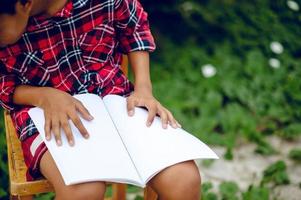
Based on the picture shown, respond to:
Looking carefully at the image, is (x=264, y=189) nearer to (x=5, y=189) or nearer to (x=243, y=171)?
(x=243, y=171)

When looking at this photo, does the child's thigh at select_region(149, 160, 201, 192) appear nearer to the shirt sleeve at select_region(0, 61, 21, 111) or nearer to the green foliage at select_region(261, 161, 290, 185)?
the shirt sleeve at select_region(0, 61, 21, 111)

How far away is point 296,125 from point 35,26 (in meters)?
1.86

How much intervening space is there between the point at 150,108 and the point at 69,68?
12.5 inches

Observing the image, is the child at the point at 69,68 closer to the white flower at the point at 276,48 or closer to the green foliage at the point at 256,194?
the green foliage at the point at 256,194

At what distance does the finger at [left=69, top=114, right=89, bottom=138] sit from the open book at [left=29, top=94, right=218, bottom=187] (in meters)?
0.01

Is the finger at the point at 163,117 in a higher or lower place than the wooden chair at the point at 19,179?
higher

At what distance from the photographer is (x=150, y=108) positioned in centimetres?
191

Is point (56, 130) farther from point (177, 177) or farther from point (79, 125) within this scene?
point (177, 177)

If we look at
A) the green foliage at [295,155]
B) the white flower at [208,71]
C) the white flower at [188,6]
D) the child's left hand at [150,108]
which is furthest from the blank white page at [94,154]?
the white flower at [188,6]

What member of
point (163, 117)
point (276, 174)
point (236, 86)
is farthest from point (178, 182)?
point (236, 86)

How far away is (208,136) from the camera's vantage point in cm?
315

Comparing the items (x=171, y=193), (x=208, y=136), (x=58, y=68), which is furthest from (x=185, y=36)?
(x=171, y=193)

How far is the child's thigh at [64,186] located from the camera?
165 centimetres

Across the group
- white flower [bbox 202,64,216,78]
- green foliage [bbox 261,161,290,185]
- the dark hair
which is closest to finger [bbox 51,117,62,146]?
the dark hair
